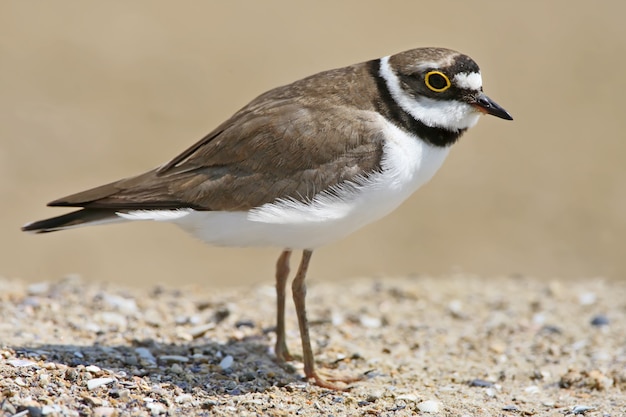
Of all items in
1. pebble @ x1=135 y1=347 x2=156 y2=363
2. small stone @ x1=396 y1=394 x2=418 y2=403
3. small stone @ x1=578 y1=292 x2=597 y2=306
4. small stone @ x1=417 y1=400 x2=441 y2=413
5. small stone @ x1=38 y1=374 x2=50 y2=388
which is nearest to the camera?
small stone @ x1=38 y1=374 x2=50 y2=388

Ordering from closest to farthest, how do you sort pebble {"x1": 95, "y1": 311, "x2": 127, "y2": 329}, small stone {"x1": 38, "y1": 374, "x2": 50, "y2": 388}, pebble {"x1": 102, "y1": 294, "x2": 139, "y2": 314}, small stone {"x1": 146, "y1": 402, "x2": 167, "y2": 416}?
small stone {"x1": 146, "y1": 402, "x2": 167, "y2": 416}, small stone {"x1": 38, "y1": 374, "x2": 50, "y2": 388}, pebble {"x1": 95, "y1": 311, "x2": 127, "y2": 329}, pebble {"x1": 102, "y1": 294, "x2": 139, "y2": 314}

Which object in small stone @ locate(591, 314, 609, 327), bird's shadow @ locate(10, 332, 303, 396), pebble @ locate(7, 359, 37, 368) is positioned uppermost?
small stone @ locate(591, 314, 609, 327)

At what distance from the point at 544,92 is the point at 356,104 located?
10.5 metres

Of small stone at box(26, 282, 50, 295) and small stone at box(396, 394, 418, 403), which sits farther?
small stone at box(26, 282, 50, 295)

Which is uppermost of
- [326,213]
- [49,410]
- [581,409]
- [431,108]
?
[431,108]

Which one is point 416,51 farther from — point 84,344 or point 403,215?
point 403,215

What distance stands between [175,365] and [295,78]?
969 cm

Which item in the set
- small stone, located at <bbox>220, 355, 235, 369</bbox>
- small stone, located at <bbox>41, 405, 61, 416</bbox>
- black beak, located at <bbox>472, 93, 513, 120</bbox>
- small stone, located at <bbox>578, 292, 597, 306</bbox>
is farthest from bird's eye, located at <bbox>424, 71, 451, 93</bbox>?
small stone, located at <bbox>578, 292, 597, 306</bbox>

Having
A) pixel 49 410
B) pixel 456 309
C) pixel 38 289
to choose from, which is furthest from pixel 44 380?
pixel 456 309

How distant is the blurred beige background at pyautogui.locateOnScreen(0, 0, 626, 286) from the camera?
38.8 ft

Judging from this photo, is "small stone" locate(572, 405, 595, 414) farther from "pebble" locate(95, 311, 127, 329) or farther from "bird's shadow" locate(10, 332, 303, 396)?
"pebble" locate(95, 311, 127, 329)

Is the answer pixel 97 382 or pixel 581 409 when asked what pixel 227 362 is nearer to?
pixel 97 382

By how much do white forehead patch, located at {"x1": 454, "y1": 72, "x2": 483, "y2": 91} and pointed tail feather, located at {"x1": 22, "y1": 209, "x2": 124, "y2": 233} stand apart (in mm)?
2365

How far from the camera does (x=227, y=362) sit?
618 centimetres
